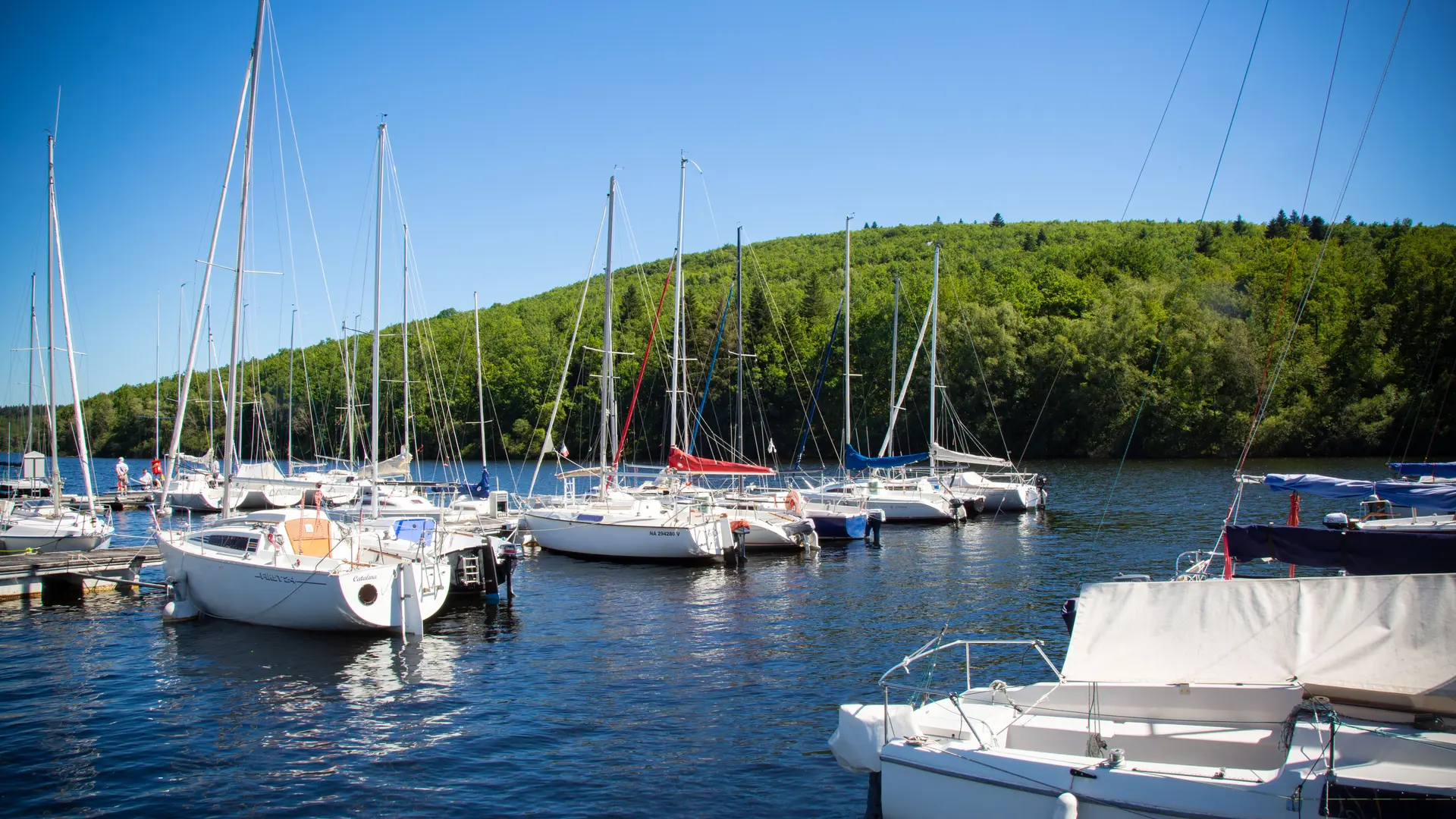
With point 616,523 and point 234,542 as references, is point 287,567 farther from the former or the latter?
point 616,523

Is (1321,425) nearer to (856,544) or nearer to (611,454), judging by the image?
(856,544)

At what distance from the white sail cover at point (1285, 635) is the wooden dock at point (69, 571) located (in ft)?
93.3

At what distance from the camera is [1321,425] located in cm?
8281

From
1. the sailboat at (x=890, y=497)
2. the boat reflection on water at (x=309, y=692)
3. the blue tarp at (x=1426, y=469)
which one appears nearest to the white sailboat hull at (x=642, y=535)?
the boat reflection on water at (x=309, y=692)

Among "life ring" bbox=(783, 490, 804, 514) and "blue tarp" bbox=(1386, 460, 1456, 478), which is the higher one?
"blue tarp" bbox=(1386, 460, 1456, 478)

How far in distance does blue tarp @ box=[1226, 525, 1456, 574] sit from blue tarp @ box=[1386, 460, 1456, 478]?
40.0 feet

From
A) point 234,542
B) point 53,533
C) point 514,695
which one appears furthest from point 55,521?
point 514,695

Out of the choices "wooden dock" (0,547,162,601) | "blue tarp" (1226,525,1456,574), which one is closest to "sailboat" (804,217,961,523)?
"wooden dock" (0,547,162,601)

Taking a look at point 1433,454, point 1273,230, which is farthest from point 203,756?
point 1273,230

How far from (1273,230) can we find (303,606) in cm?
13388

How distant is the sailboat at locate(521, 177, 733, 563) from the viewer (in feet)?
111

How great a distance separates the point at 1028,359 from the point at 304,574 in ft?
284

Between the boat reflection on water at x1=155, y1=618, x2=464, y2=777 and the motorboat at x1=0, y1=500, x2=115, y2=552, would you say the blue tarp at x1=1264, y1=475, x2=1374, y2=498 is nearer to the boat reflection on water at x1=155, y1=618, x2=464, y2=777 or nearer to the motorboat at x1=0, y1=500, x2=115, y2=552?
the boat reflection on water at x1=155, y1=618, x2=464, y2=777

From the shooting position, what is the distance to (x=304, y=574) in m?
22.1
